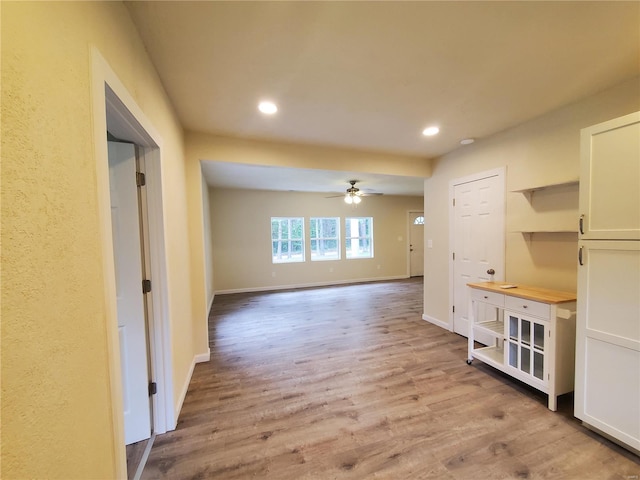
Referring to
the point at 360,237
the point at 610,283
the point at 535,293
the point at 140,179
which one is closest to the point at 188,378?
the point at 140,179

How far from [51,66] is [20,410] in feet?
2.81

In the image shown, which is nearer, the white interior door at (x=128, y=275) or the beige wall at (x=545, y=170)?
the white interior door at (x=128, y=275)

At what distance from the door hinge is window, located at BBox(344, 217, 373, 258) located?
582 cm

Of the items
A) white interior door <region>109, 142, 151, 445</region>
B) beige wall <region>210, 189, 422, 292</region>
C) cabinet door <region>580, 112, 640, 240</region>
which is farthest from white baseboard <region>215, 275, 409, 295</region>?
cabinet door <region>580, 112, 640, 240</region>

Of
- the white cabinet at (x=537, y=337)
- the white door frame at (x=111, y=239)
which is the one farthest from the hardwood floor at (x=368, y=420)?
the white door frame at (x=111, y=239)

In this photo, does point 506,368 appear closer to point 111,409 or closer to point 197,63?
point 111,409

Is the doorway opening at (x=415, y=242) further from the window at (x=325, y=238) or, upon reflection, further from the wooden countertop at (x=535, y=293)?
the wooden countertop at (x=535, y=293)

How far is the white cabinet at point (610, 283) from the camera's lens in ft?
5.11

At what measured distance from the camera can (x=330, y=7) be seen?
49.8 inches

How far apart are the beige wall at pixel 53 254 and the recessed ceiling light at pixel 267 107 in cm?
120

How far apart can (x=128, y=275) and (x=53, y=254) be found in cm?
112

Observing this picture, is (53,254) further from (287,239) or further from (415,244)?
(415,244)

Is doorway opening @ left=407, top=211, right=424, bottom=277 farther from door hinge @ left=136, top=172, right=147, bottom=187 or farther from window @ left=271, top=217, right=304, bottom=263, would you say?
door hinge @ left=136, top=172, right=147, bottom=187

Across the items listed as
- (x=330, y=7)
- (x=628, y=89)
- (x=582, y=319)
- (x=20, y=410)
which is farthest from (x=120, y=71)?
(x=628, y=89)
